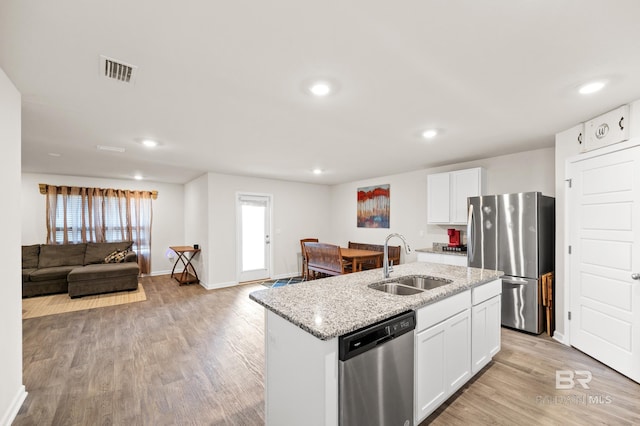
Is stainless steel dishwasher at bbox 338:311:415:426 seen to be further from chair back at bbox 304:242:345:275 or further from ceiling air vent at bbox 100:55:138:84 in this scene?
chair back at bbox 304:242:345:275

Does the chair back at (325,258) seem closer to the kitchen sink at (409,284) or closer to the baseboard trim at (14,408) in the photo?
the kitchen sink at (409,284)

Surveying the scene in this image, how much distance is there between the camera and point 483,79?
1.89 m

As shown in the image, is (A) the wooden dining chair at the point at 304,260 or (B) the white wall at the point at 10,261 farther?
(A) the wooden dining chair at the point at 304,260

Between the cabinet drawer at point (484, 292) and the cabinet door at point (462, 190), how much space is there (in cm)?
178

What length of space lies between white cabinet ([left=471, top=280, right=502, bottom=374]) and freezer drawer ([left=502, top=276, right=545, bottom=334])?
970mm

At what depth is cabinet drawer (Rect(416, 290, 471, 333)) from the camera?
1765mm

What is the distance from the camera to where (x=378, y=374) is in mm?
1487

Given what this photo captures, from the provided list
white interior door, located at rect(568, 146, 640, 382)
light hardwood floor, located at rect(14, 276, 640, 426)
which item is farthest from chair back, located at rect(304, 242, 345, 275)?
white interior door, located at rect(568, 146, 640, 382)

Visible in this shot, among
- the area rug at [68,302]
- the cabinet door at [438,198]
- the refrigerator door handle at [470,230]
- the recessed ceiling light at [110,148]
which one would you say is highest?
the recessed ceiling light at [110,148]

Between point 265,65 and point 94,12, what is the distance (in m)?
0.83

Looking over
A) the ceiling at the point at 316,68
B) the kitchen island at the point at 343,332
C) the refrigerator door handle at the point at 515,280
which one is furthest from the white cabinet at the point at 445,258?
the ceiling at the point at 316,68

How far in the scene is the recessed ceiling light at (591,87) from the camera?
1.94 meters

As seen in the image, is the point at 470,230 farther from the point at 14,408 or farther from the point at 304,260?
the point at 14,408

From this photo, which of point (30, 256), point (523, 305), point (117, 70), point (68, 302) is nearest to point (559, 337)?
point (523, 305)
